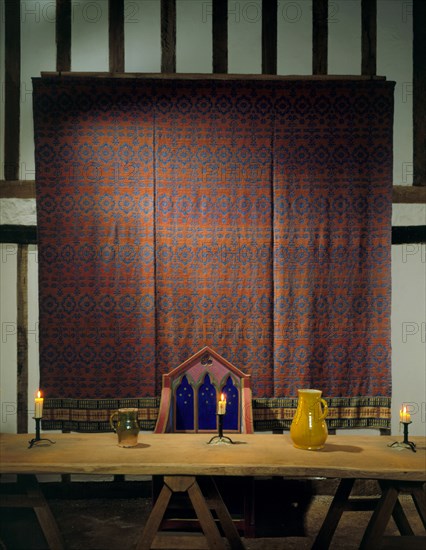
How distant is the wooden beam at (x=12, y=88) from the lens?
140 inches

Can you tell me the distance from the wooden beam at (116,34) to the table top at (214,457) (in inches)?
99.0

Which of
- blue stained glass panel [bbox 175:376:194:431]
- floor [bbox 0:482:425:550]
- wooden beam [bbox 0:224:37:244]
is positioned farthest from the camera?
wooden beam [bbox 0:224:37:244]

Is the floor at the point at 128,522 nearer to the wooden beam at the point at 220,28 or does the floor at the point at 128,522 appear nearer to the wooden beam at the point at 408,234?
the wooden beam at the point at 408,234

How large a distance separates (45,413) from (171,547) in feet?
4.86

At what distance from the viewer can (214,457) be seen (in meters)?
2.14

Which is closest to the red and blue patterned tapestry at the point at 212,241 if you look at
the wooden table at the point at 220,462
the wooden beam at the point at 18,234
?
the wooden beam at the point at 18,234

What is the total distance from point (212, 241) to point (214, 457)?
162 cm

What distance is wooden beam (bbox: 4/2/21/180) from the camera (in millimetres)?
3545

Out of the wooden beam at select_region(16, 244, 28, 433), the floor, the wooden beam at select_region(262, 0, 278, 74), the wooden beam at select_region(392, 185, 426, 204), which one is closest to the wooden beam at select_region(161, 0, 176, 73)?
the wooden beam at select_region(262, 0, 278, 74)

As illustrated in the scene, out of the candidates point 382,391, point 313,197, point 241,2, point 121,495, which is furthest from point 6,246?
point 382,391

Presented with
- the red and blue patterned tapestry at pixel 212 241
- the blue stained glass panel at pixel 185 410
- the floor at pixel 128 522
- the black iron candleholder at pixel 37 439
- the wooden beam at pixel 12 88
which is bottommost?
the floor at pixel 128 522

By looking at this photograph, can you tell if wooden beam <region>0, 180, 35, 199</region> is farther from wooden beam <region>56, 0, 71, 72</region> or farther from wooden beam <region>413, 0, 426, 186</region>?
wooden beam <region>413, 0, 426, 186</region>

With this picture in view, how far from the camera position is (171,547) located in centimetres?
227

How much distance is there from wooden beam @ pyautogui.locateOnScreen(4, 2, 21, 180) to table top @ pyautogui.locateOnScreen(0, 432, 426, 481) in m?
1.97
